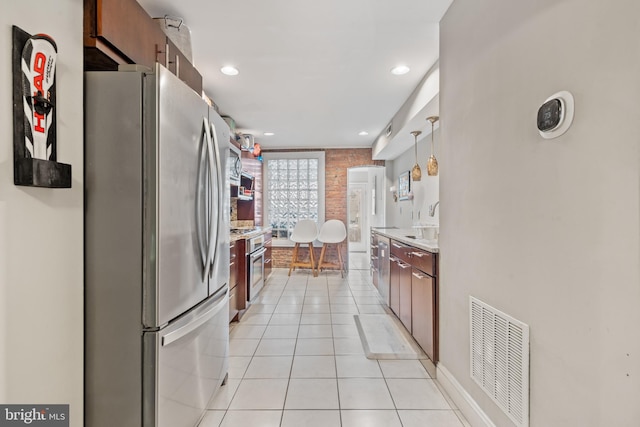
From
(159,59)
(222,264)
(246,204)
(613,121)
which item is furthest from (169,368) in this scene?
(246,204)

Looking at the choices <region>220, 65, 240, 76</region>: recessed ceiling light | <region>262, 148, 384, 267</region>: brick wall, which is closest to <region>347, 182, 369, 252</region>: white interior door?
<region>262, 148, 384, 267</region>: brick wall

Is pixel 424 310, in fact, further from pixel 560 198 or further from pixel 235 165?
pixel 235 165

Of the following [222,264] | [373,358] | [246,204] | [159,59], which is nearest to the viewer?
[159,59]

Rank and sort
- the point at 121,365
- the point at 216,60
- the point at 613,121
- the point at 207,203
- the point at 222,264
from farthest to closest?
the point at 216,60 → the point at 222,264 → the point at 207,203 → the point at 121,365 → the point at 613,121

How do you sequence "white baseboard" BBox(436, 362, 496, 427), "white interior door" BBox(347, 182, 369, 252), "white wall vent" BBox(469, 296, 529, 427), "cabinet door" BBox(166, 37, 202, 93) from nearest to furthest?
1. "white wall vent" BBox(469, 296, 529, 427)
2. "white baseboard" BBox(436, 362, 496, 427)
3. "cabinet door" BBox(166, 37, 202, 93)
4. "white interior door" BBox(347, 182, 369, 252)

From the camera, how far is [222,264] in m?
2.02

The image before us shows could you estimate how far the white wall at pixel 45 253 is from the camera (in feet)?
3.13

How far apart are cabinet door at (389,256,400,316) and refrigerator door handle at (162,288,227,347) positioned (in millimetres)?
1822

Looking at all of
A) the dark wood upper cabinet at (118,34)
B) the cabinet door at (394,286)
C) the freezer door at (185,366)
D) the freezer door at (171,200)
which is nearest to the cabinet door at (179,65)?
the dark wood upper cabinet at (118,34)

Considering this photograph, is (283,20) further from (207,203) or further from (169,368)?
(169,368)

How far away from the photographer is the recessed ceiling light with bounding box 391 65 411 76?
2809mm

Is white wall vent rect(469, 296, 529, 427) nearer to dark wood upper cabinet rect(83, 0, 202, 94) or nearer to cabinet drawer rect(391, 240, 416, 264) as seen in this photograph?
cabinet drawer rect(391, 240, 416, 264)

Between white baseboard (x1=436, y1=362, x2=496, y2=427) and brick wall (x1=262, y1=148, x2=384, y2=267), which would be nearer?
white baseboard (x1=436, y1=362, x2=496, y2=427)

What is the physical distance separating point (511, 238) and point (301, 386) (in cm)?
160
